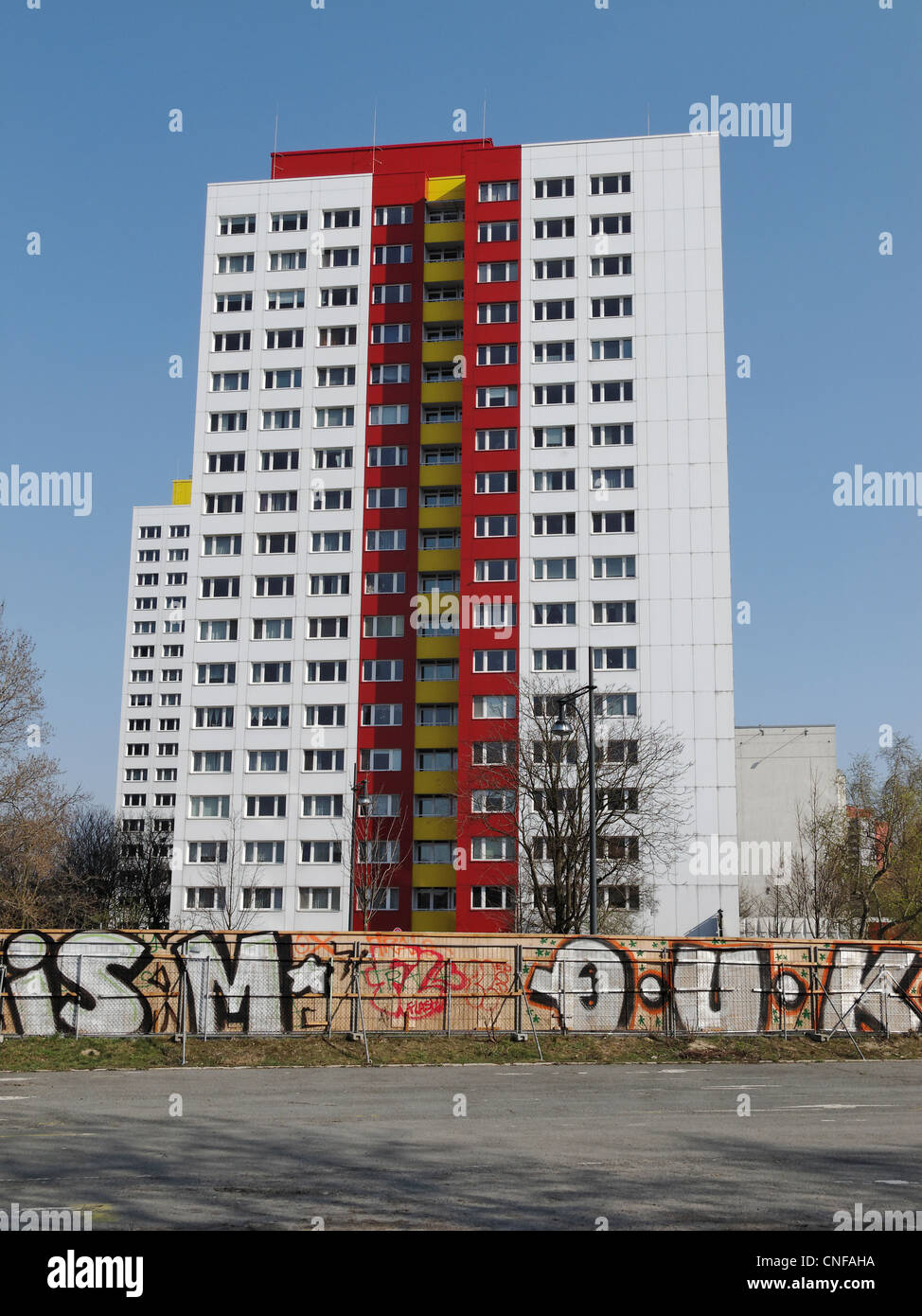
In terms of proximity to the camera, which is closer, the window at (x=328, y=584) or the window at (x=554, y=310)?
the window at (x=554, y=310)

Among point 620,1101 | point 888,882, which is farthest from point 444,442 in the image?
point 620,1101

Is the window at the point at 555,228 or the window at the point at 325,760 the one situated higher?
the window at the point at 555,228

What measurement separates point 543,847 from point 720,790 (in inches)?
425

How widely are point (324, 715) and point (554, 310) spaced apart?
27.0 m

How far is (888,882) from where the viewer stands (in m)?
69.6

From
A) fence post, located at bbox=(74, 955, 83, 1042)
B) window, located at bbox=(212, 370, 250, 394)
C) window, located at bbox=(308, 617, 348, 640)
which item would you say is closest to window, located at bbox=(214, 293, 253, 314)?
window, located at bbox=(212, 370, 250, 394)

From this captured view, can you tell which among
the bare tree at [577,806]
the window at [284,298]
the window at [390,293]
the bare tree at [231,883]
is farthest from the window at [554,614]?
the window at [284,298]

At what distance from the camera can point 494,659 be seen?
68250 mm

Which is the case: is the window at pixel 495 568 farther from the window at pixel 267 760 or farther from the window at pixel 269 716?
the window at pixel 267 760

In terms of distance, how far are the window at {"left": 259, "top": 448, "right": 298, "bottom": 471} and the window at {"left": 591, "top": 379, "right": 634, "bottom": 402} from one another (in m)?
18.1

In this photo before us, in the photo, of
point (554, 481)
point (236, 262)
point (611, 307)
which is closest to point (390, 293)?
point (236, 262)

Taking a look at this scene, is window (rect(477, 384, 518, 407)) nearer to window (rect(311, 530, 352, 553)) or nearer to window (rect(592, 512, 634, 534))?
window (rect(592, 512, 634, 534))

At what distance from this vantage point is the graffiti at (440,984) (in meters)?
25.6

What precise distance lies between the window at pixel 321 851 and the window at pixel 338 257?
3484cm
